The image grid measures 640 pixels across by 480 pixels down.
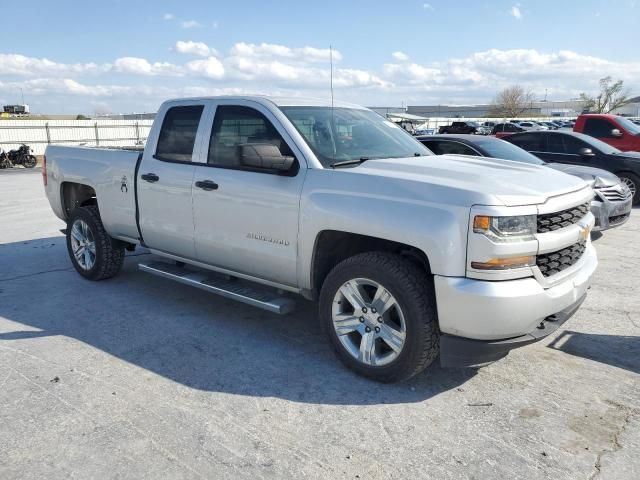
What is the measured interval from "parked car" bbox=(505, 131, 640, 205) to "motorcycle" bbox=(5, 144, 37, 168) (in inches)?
835

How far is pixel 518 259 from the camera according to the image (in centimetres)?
321

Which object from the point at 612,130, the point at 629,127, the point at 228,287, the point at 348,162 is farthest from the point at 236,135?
the point at 629,127

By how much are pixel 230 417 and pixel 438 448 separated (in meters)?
1.24

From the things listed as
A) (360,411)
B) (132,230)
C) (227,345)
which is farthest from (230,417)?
(132,230)

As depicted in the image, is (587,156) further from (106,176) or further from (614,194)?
(106,176)

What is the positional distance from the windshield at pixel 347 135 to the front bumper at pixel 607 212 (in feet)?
12.7

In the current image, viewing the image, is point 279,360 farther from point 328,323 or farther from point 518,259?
point 518,259

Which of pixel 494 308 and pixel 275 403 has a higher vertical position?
pixel 494 308

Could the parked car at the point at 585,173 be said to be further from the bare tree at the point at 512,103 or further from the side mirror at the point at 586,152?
the bare tree at the point at 512,103

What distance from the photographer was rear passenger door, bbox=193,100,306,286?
4055 mm

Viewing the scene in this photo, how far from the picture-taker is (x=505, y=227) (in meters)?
3.16

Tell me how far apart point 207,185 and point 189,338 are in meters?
1.28

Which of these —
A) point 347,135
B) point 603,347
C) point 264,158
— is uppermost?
point 347,135

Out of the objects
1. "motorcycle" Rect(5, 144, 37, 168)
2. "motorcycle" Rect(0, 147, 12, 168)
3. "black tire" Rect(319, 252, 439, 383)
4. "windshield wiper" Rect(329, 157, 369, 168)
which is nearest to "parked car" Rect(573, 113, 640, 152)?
"windshield wiper" Rect(329, 157, 369, 168)
